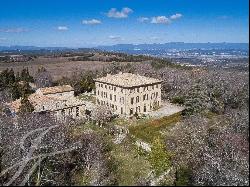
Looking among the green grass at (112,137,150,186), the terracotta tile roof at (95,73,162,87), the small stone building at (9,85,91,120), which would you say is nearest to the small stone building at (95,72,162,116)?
the terracotta tile roof at (95,73,162,87)

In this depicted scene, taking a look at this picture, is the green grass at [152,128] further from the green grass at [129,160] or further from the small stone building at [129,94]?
the small stone building at [129,94]

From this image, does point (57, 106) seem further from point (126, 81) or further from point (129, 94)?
point (126, 81)

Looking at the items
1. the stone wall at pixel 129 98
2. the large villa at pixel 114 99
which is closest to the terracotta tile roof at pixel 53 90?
the large villa at pixel 114 99

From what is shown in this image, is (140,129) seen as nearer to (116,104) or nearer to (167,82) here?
(116,104)

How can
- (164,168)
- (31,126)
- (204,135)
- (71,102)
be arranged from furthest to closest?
(71,102) → (31,126) → (204,135) → (164,168)

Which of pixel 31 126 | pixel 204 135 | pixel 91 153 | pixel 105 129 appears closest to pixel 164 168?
pixel 204 135

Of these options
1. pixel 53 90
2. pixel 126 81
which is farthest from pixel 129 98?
pixel 53 90

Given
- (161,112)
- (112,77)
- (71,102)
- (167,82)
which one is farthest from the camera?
(167,82)
